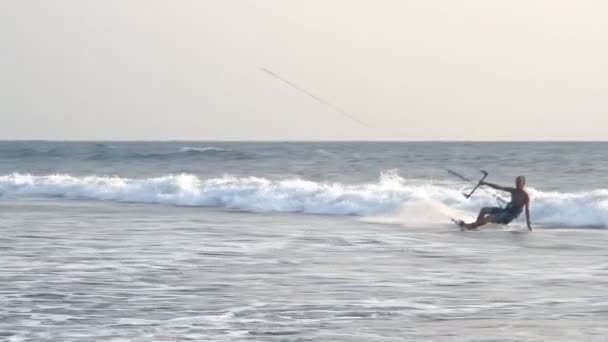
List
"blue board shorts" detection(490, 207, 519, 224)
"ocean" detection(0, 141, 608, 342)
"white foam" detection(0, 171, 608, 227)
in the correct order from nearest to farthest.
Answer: "ocean" detection(0, 141, 608, 342)
"blue board shorts" detection(490, 207, 519, 224)
"white foam" detection(0, 171, 608, 227)

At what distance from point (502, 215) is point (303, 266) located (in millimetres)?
7928

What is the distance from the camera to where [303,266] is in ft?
54.2

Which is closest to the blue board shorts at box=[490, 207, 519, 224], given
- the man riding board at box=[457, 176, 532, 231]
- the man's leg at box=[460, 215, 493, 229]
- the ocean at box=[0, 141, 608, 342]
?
the man riding board at box=[457, 176, 532, 231]

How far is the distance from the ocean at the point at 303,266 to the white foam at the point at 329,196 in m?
0.09

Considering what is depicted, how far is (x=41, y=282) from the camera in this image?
1461 cm

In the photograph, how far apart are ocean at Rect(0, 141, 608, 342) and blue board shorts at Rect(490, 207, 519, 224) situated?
0.74 ft

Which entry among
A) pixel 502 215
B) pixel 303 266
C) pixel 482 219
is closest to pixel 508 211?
pixel 502 215

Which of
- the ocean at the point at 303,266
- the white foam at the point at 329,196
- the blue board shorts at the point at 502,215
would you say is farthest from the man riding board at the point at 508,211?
the white foam at the point at 329,196

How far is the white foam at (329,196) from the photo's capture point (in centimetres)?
2820

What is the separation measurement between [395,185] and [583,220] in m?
10.9

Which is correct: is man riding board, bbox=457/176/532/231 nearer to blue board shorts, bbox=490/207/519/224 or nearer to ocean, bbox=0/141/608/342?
blue board shorts, bbox=490/207/519/224

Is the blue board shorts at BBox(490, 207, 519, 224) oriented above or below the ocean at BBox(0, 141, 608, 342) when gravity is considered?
above

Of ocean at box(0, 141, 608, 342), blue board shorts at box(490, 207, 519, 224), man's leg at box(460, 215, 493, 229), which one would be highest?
blue board shorts at box(490, 207, 519, 224)

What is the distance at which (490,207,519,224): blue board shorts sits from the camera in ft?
76.7
